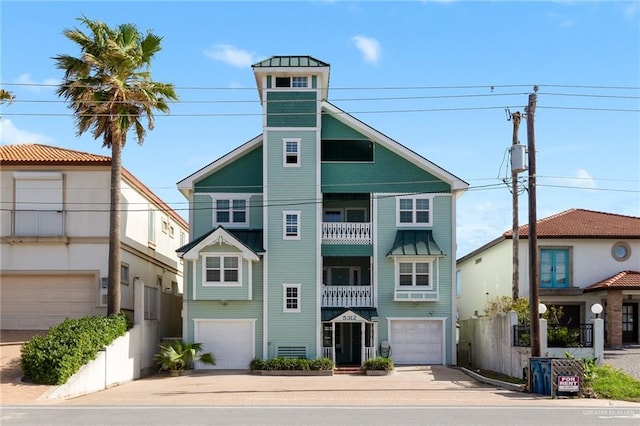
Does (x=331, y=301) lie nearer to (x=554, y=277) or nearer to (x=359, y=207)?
(x=359, y=207)

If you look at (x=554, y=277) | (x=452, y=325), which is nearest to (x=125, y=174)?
(x=452, y=325)

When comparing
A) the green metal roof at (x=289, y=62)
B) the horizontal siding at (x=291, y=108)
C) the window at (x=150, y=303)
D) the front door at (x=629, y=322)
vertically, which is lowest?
the front door at (x=629, y=322)

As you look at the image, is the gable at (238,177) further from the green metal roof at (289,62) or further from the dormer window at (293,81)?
the green metal roof at (289,62)

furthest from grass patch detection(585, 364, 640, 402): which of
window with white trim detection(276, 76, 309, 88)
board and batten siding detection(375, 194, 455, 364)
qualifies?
window with white trim detection(276, 76, 309, 88)

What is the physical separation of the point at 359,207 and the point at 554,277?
998cm

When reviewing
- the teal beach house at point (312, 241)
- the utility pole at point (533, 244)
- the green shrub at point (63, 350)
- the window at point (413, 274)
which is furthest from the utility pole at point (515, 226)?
the green shrub at point (63, 350)

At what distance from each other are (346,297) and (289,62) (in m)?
10.7

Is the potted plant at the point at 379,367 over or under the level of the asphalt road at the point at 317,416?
under

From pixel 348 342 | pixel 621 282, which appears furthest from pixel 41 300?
pixel 621 282

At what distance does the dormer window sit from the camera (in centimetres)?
3619

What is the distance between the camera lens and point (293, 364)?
112 feet

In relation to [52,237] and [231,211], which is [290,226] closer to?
[231,211]

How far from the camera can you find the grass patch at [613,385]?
24.3 m

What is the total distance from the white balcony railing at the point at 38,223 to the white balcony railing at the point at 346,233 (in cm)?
1139
